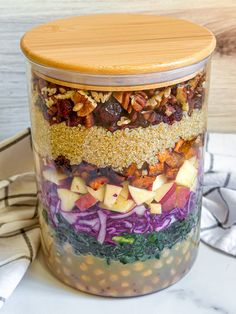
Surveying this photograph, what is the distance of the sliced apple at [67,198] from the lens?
60 centimetres

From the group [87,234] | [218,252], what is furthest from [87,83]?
[218,252]

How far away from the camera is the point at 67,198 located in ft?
1.98

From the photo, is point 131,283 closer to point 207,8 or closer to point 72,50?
point 72,50

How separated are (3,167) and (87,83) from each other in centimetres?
32

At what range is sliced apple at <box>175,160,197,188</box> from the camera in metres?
0.60

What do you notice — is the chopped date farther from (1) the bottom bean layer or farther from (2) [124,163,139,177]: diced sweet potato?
(1) the bottom bean layer

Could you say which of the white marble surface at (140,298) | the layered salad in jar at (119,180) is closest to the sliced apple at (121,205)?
the layered salad in jar at (119,180)

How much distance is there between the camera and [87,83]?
54 cm

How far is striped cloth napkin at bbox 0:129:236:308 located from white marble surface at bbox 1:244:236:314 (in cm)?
2

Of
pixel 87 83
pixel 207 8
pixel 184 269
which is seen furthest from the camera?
pixel 207 8

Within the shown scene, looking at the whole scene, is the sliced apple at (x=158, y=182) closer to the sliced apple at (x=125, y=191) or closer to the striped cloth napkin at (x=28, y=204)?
the sliced apple at (x=125, y=191)

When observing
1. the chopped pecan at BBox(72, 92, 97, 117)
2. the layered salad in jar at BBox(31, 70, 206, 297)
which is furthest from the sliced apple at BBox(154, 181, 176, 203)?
the chopped pecan at BBox(72, 92, 97, 117)

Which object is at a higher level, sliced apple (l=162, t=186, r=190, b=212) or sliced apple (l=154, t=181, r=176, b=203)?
sliced apple (l=154, t=181, r=176, b=203)

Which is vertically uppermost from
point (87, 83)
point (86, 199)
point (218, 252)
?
point (87, 83)
